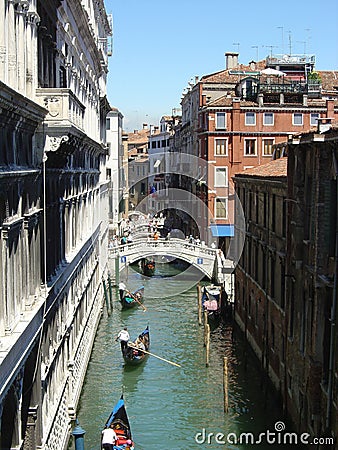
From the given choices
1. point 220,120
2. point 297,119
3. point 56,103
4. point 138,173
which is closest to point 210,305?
point 220,120

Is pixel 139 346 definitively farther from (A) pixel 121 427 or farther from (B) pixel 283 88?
(B) pixel 283 88

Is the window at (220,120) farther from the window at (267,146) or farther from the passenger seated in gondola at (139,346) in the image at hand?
the passenger seated in gondola at (139,346)

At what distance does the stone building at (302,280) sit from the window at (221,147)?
1112cm

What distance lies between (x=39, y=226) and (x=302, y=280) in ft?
12.5

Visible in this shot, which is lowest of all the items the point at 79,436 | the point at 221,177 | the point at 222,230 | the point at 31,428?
the point at 79,436

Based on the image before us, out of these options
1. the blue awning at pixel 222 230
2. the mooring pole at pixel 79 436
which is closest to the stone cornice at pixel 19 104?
the mooring pole at pixel 79 436

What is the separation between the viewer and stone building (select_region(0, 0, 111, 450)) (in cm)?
535

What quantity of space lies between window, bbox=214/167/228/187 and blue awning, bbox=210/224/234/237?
144cm

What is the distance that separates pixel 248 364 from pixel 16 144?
8.52 meters

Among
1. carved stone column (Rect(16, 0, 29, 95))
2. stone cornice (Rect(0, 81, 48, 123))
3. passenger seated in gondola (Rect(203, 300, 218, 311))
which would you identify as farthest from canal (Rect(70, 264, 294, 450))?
carved stone column (Rect(16, 0, 29, 95))

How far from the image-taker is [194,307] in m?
19.0

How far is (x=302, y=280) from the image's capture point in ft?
29.8

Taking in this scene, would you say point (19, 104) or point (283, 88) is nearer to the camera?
point (19, 104)

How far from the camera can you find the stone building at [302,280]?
7.80 metres
